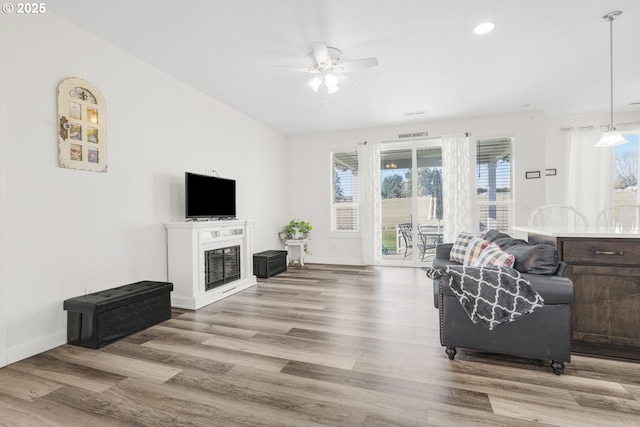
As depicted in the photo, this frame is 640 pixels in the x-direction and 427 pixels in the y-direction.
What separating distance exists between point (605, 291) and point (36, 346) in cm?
423

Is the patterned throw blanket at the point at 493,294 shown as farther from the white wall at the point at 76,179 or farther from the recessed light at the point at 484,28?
the white wall at the point at 76,179

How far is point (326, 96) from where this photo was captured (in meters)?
4.22

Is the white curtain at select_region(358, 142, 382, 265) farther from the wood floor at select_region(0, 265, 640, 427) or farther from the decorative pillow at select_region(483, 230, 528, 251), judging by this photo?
the wood floor at select_region(0, 265, 640, 427)

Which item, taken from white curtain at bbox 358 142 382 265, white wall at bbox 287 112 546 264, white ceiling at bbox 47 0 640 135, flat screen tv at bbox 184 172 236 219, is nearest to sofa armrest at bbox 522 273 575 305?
white ceiling at bbox 47 0 640 135

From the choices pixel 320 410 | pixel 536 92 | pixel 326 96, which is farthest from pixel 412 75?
pixel 320 410

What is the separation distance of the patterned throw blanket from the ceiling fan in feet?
6.75

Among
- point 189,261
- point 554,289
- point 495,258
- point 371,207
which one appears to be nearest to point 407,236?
point 371,207

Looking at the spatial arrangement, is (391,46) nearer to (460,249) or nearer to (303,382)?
(460,249)

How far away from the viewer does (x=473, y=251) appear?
9.19 feet

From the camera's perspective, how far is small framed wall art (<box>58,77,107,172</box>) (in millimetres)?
2445

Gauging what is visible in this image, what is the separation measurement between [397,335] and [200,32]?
10.6 ft

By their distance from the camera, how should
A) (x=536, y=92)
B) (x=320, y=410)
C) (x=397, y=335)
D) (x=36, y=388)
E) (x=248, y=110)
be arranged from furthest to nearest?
(x=248, y=110) < (x=536, y=92) < (x=397, y=335) < (x=36, y=388) < (x=320, y=410)

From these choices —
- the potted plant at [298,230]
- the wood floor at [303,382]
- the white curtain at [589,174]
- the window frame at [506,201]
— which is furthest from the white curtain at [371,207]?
the white curtain at [589,174]

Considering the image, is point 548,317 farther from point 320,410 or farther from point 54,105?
point 54,105
